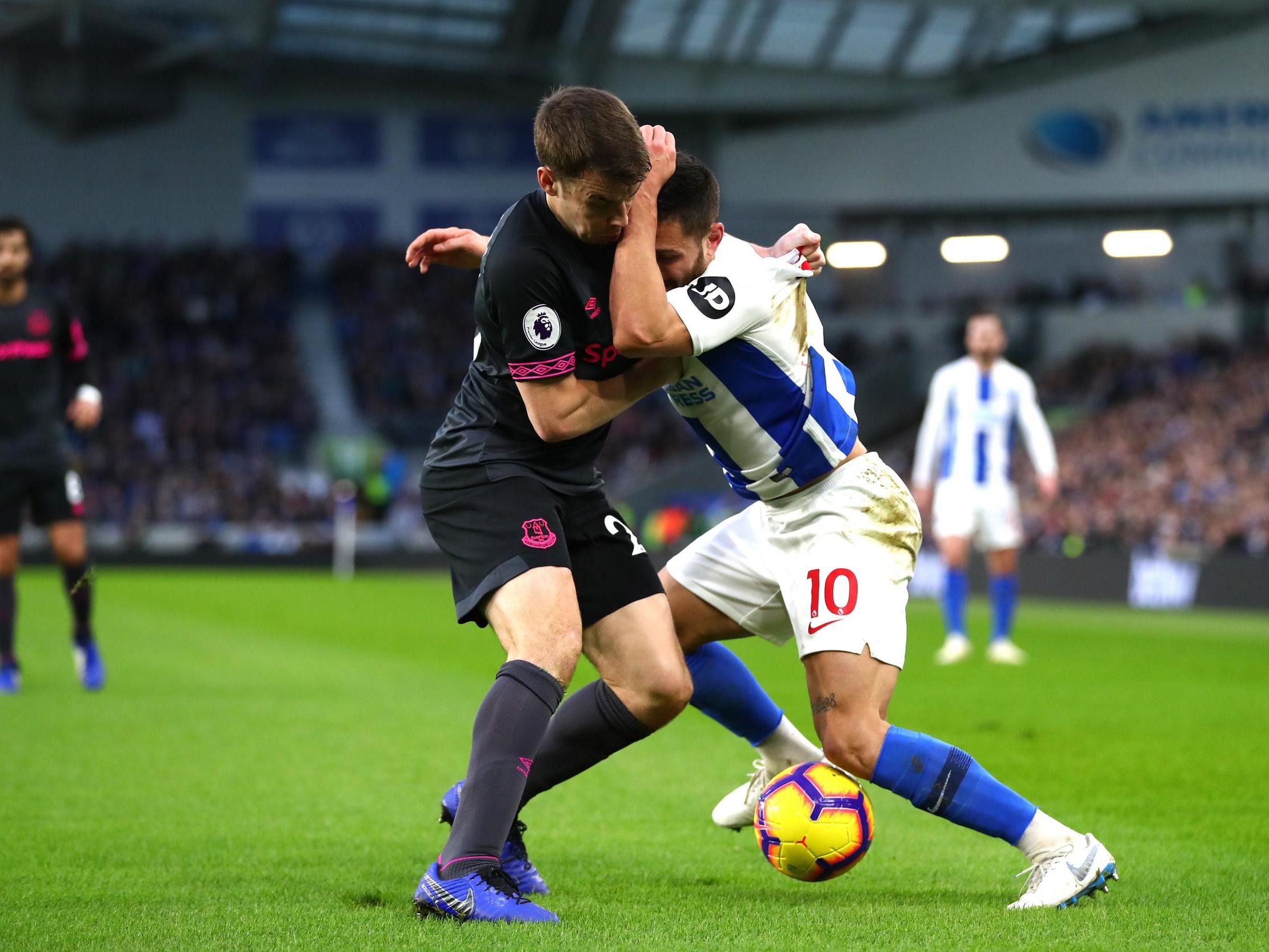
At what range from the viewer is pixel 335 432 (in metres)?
36.2

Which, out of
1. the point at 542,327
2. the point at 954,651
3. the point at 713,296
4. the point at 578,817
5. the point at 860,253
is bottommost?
the point at 954,651

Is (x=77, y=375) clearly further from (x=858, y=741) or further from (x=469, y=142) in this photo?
(x=469, y=142)

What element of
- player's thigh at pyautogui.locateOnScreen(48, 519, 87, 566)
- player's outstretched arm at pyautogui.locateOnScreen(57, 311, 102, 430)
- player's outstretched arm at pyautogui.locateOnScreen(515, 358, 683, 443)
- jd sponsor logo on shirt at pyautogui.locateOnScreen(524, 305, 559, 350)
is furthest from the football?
player's thigh at pyautogui.locateOnScreen(48, 519, 87, 566)

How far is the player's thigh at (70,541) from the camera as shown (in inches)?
340

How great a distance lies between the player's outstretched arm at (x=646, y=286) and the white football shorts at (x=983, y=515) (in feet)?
27.0

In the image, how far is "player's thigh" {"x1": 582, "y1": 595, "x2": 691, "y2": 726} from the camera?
413 centimetres

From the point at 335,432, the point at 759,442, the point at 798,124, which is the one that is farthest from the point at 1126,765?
the point at 798,124

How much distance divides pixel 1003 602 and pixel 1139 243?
27.1 metres

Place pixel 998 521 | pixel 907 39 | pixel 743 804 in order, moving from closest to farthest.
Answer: pixel 743 804 < pixel 998 521 < pixel 907 39

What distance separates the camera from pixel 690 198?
4.05 meters

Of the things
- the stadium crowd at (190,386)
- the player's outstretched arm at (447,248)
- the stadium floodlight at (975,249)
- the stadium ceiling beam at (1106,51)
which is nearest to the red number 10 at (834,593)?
the player's outstretched arm at (447,248)

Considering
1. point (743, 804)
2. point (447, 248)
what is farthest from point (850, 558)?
point (447, 248)

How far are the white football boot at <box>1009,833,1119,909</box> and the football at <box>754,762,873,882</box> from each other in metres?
0.43

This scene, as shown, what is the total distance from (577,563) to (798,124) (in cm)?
3585
